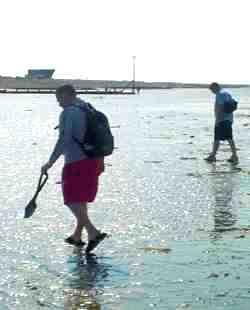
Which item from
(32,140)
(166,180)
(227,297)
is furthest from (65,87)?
(32,140)

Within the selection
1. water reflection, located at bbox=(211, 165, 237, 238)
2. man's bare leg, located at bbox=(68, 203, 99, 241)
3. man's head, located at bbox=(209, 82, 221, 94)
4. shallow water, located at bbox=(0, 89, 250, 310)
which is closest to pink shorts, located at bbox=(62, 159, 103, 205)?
man's bare leg, located at bbox=(68, 203, 99, 241)

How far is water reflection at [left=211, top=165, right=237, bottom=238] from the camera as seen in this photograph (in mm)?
9609

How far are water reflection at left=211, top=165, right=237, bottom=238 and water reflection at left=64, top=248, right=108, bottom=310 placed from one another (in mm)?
1777

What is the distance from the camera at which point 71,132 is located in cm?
795

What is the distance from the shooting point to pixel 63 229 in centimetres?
930

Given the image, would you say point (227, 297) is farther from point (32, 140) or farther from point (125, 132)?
point (125, 132)

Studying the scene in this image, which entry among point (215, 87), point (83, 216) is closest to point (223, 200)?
point (83, 216)

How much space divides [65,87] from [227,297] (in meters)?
2.79

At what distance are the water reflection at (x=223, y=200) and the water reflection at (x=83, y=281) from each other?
5.83 feet

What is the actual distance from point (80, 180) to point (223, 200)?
13.2 ft

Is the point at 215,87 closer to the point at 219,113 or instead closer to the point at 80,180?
the point at 219,113

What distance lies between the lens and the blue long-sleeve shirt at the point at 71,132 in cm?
788

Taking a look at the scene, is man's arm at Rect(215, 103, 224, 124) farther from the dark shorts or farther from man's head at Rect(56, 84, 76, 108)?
man's head at Rect(56, 84, 76, 108)

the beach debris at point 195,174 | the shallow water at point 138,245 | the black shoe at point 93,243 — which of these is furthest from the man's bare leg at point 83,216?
the beach debris at point 195,174
